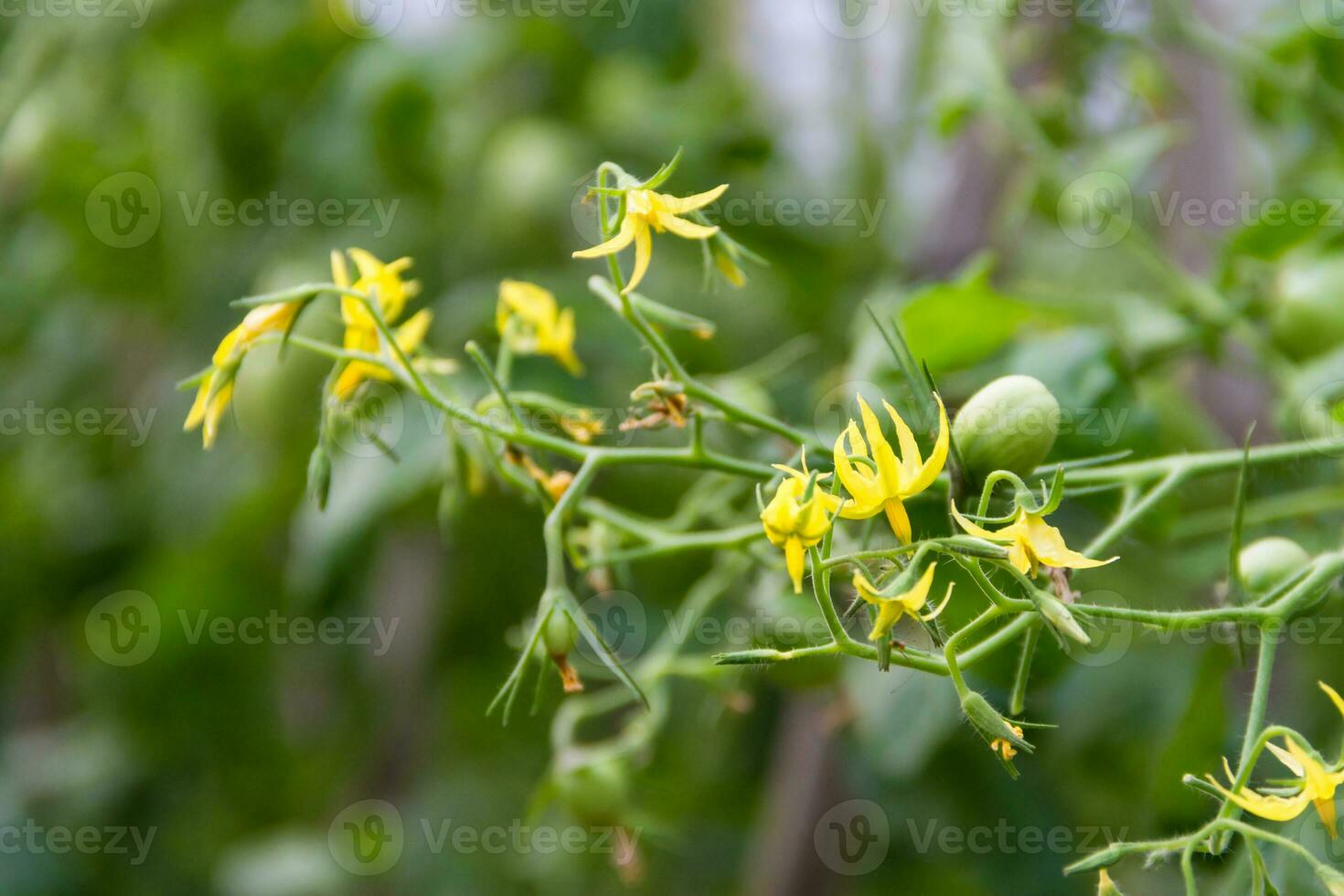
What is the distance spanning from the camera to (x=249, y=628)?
769 mm

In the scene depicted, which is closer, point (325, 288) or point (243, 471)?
point (325, 288)

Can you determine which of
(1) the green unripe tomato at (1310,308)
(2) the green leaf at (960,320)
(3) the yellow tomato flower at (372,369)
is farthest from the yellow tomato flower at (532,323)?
(1) the green unripe tomato at (1310,308)

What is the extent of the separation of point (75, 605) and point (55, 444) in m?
0.13

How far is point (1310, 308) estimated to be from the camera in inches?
18.6

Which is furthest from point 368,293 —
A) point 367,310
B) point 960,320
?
point 960,320

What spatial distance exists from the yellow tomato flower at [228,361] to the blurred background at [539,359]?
182 mm

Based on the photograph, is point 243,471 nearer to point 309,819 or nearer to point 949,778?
point 309,819

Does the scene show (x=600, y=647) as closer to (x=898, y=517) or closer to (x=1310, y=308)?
(x=898, y=517)

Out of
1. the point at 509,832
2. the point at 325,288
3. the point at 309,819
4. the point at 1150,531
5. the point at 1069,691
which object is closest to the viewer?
the point at 325,288

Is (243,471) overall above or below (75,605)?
above

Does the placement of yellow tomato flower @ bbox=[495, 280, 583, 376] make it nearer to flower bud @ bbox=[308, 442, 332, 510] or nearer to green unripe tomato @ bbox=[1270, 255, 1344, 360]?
flower bud @ bbox=[308, 442, 332, 510]

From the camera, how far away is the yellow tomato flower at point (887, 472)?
25cm

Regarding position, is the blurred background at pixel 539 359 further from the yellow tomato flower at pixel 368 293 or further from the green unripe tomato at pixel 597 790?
the yellow tomato flower at pixel 368 293

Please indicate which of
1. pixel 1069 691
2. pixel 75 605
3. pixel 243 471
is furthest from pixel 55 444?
pixel 1069 691
